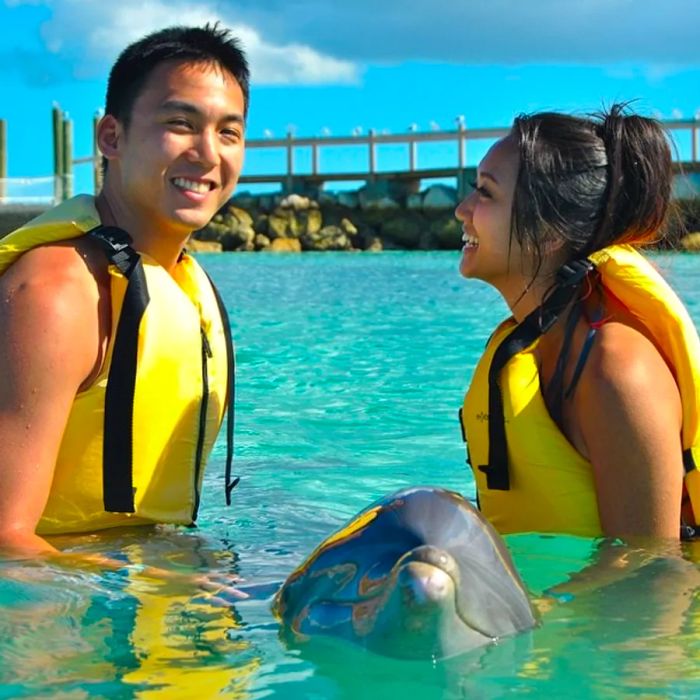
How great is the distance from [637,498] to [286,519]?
1.73m

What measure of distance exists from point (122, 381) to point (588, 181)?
1337 millimetres

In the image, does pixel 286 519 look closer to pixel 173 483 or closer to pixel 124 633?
pixel 173 483

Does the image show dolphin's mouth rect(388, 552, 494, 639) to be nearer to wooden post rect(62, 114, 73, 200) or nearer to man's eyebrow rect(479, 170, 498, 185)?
man's eyebrow rect(479, 170, 498, 185)

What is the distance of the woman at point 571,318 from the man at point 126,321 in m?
0.79

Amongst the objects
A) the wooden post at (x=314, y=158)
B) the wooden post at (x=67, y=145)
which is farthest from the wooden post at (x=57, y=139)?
the wooden post at (x=314, y=158)

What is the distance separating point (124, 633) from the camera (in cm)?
266

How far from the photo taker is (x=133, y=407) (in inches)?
126

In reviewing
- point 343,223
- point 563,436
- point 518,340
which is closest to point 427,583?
point 563,436

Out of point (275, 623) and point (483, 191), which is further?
point (483, 191)

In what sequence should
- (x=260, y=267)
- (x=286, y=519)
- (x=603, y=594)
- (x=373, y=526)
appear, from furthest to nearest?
1. (x=260, y=267)
2. (x=286, y=519)
3. (x=603, y=594)
4. (x=373, y=526)

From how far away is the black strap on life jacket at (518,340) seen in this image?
3.23 meters

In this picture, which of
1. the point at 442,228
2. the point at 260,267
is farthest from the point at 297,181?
the point at 260,267

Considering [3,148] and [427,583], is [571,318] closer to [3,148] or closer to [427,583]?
[427,583]

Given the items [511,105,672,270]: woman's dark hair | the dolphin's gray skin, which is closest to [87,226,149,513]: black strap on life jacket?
the dolphin's gray skin
